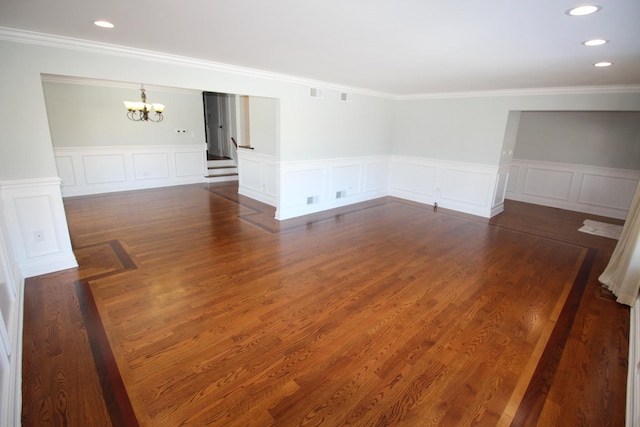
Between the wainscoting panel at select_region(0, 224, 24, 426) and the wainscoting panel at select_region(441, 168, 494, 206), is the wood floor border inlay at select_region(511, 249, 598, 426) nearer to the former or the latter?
the wainscoting panel at select_region(441, 168, 494, 206)

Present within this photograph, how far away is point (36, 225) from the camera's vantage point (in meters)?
3.32

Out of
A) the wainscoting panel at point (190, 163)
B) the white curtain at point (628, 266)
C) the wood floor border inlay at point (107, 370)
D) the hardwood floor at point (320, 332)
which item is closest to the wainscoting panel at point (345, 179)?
the hardwood floor at point (320, 332)

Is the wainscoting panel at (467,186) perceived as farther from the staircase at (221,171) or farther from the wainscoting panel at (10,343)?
the wainscoting panel at (10,343)

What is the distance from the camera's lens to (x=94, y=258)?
3.81 metres

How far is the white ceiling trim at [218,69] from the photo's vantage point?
289 cm

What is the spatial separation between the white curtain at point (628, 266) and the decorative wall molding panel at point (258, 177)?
16.2 ft

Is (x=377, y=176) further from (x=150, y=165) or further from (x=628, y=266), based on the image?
(x=150, y=165)

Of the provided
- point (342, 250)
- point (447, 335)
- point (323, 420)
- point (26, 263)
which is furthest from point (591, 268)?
point (26, 263)

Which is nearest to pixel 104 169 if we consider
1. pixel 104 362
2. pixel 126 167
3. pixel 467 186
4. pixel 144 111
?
pixel 126 167

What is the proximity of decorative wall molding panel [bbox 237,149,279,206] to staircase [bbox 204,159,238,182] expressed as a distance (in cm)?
161

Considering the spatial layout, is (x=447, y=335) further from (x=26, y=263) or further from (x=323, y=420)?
(x=26, y=263)

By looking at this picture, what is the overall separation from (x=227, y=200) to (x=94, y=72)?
3.67 m

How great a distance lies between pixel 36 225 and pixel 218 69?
9.10 ft

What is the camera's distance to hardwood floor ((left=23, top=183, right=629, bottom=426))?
1948 millimetres
